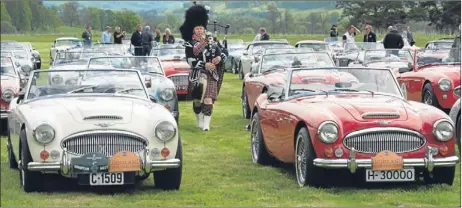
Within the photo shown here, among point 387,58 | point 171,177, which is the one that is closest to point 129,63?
point 387,58

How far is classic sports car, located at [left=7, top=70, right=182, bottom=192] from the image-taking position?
8766 mm

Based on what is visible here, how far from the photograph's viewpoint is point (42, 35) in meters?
38.6

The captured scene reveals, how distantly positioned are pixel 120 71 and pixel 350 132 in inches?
135

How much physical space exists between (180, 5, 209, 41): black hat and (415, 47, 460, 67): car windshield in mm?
4270

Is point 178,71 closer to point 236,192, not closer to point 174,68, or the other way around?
point 174,68

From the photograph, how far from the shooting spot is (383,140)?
9055mm

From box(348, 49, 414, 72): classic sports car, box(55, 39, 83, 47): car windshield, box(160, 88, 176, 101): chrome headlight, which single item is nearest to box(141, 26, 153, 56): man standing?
box(55, 39, 83, 47): car windshield

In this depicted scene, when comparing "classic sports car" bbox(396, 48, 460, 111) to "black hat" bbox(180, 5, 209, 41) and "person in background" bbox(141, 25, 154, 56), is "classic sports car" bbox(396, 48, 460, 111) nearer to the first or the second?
"black hat" bbox(180, 5, 209, 41)

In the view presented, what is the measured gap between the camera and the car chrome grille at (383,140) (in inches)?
355

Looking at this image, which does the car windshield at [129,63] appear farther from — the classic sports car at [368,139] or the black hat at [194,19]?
the classic sports car at [368,139]

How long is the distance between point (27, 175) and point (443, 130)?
3875 mm

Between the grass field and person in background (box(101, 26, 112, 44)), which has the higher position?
the grass field

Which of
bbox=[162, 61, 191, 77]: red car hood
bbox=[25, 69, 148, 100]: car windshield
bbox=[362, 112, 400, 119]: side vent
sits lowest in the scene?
bbox=[162, 61, 191, 77]: red car hood

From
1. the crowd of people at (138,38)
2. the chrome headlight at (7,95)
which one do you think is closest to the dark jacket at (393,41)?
the crowd of people at (138,38)
